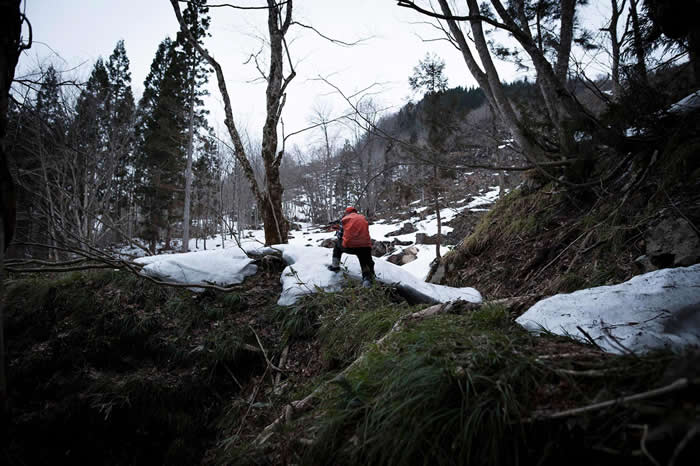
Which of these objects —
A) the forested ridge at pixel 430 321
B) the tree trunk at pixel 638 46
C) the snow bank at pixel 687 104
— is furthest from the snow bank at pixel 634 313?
the tree trunk at pixel 638 46

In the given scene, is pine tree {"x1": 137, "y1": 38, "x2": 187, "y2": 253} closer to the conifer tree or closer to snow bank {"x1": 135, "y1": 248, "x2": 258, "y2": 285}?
the conifer tree

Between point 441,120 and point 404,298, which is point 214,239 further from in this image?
point 404,298

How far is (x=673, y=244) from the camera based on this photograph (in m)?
2.20

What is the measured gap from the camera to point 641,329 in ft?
4.57

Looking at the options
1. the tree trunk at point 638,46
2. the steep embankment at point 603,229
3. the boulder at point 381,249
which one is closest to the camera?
the steep embankment at point 603,229

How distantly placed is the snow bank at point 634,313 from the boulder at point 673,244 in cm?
48

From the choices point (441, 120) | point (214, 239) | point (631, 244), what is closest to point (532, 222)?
point (631, 244)

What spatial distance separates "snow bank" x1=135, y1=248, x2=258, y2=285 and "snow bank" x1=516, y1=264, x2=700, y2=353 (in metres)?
3.31

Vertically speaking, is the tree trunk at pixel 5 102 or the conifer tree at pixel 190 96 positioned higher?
the conifer tree at pixel 190 96

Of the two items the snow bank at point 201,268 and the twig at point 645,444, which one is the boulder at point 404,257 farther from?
the twig at point 645,444

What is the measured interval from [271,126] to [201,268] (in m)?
3.57

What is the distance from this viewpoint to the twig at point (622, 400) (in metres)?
0.70

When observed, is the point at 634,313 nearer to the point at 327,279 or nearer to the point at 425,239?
the point at 327,279

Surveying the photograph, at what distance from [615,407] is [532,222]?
4294 millimetres
